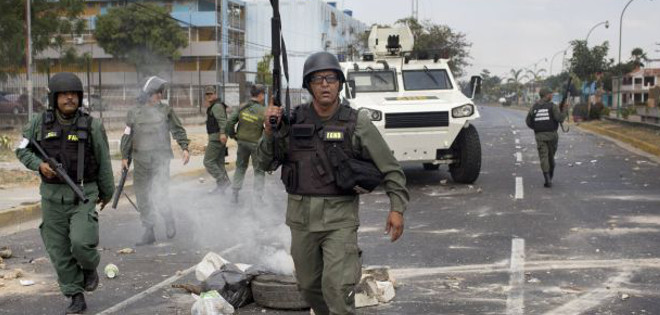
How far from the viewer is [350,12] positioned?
3593 inches

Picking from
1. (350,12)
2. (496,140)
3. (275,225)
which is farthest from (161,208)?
(350,12)

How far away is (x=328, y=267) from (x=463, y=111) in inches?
338

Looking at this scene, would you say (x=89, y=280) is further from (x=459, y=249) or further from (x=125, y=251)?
(x=459, y=249)

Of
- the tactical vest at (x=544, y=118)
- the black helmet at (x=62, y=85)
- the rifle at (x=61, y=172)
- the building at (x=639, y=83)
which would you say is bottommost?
the rifle at (x=61, y=172)

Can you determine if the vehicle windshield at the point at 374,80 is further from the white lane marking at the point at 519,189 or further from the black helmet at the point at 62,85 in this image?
the black helmet at the point at 62,85

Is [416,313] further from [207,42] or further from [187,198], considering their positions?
[207,42]

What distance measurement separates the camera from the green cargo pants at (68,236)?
5.18 m

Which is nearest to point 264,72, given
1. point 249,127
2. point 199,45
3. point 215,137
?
point 199,45

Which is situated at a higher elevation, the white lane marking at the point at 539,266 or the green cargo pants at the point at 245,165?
the green cargo pants at the point at 245,165

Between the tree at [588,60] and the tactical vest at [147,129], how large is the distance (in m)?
47.5

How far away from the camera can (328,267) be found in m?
3.94

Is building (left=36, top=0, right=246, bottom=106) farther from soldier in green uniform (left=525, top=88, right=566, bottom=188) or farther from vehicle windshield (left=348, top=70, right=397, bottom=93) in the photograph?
soldier in green uniform (left=525, top=88, right=566, bottom=188)

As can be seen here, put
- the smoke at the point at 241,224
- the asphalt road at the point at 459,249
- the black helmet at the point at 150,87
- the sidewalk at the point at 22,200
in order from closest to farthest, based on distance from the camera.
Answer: the asphalt road at the point at 459,249, the smoke at the point at 241,224, the black helmet at the point at 150,87, the sidewalk at the point at 22,200

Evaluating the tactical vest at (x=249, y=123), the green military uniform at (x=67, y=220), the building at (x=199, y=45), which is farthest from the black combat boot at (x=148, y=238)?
the building at (x=199, y=45)
